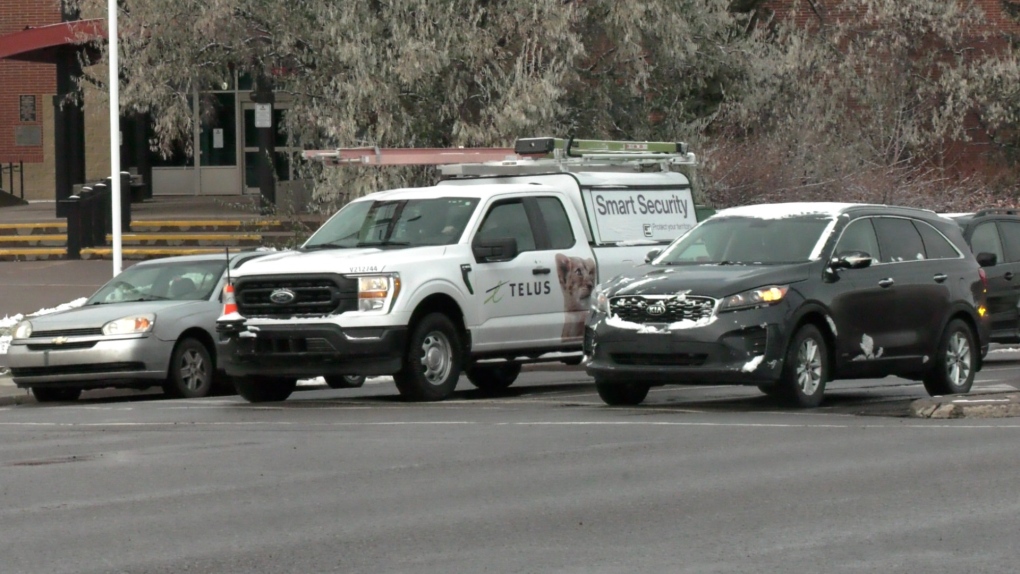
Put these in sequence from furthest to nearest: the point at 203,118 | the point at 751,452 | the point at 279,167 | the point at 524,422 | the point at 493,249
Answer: the point at 279,167 → the point at 203,118 → the point at 493,249 → the point at 524,422 → the point at 751,452

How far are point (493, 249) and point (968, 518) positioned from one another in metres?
7.51

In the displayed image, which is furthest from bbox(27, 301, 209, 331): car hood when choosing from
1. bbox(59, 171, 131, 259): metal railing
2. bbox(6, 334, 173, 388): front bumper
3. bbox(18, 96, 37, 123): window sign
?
bbox(18, 96, 37, 123): window sign

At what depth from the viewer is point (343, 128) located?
25.7 meters

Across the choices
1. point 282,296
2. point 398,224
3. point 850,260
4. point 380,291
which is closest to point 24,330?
point 282,296

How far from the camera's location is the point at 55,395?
1750 centimetres

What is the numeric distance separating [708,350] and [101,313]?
675 cm

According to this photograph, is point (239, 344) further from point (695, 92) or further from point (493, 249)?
point (695, 92)

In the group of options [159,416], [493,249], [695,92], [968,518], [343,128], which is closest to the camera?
[968,518]

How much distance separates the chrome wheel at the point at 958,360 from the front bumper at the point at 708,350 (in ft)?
8.35

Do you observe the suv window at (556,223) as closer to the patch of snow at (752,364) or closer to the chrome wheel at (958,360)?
the patch of snow at (752,364)

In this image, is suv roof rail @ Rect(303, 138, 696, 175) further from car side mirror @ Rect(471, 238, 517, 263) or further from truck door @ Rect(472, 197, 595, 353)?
car side mirror @ Rect(471, 238, 517, 263)

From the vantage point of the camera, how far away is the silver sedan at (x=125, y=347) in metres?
16.4

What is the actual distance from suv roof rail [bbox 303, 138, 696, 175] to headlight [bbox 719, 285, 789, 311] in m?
4.37

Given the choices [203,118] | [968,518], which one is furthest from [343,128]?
[968,518]
